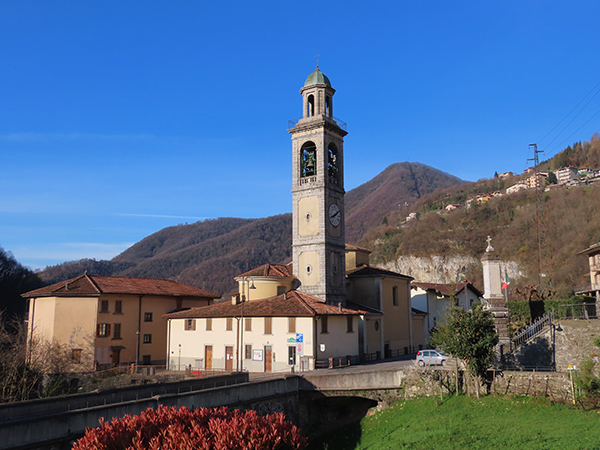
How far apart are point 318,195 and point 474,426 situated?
2458 centimetres

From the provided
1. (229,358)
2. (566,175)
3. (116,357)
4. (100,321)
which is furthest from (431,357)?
(566,175)

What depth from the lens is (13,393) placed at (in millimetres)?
28734

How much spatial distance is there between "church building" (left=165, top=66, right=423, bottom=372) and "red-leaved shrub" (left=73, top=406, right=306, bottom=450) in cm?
2109

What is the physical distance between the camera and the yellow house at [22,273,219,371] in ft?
139

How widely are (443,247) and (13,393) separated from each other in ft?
301

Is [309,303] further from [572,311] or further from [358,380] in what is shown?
[572,311]

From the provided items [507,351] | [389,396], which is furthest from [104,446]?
[507,351]

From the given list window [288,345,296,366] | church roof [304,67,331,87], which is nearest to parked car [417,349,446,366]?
window [288,345,296,366]

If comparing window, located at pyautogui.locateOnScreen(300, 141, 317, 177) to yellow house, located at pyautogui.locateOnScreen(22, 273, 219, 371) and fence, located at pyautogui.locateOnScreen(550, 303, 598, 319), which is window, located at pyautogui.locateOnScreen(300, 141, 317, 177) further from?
fence, located at pyautogui.locateOnScreen(550, 303, 598, 319)

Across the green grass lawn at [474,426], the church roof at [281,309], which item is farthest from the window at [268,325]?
the green grass lawn at [474,426]

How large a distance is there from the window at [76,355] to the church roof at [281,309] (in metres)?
9.00

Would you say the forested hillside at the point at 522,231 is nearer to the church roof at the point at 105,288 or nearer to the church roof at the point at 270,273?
the church roof at the point at 270,273

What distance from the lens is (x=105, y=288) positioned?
44500mm

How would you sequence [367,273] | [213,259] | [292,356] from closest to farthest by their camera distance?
[292,356] < [367,273] < [213,259]
